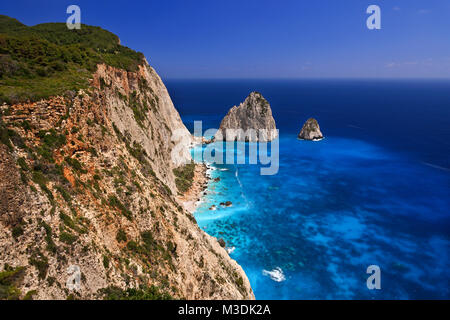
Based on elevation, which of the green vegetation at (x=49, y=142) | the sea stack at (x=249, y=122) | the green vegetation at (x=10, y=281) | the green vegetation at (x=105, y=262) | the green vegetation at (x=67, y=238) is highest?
the sea stack at (x=249, y=122)

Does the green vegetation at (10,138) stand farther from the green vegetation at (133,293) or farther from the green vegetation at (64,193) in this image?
the green vegetation at (133,293)

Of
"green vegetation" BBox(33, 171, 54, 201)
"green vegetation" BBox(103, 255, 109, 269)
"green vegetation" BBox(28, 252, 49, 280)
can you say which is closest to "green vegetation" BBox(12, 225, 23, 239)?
"green vegetation" BBox(28, 252, 49, 280)

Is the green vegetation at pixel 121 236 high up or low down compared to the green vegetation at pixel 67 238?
down

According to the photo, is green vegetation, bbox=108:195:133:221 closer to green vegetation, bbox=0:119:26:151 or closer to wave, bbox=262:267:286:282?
green vegetation, bbox=0:119:26:151

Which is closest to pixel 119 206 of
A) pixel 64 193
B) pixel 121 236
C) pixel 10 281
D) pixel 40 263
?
pixel 121 236

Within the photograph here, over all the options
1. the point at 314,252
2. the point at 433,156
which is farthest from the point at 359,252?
the point at 433,156

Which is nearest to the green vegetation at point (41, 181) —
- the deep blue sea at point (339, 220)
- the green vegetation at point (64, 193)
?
the green vegetation at point (64, 193)

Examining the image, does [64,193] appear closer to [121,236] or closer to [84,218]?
[84,218]
